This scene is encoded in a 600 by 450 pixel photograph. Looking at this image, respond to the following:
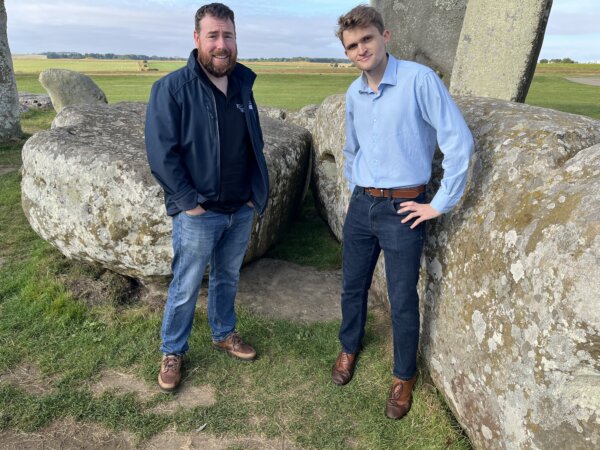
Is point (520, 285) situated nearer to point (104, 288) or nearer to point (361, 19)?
point (361, 19)

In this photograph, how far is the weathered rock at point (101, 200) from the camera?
4348mm

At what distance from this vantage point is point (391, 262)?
342cm

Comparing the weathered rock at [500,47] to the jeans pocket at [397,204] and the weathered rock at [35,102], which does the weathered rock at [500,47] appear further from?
the weathered rock at [35,102]

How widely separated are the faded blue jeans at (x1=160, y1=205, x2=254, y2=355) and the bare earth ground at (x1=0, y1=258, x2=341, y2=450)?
383 millimetres

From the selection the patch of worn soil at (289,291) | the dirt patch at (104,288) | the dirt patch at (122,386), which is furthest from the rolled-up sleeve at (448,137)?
the dirt patch at (104,288)

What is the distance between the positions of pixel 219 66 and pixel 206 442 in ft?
8.14

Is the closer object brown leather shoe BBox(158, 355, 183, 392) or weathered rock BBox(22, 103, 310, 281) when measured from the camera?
brown leather shoe BBox(158, 355, 183, 392)

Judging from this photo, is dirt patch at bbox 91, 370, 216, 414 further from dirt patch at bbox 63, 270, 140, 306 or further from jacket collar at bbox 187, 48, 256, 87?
jacket collar at bbox 187, 48, 256, 87

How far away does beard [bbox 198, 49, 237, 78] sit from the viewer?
3.40 m

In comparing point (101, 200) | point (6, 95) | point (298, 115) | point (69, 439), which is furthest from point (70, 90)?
point (69, 439)

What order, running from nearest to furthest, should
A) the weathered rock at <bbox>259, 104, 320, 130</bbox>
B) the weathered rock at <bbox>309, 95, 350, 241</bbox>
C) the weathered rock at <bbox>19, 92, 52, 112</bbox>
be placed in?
the weathered rock at <bbox>309, 95, 350, 241</bbox> < the weathered rock at <bbox>259, 104, 320, 130</bbox> < the weathered rock at <bbox>19, 92, 52, 112</bbox>

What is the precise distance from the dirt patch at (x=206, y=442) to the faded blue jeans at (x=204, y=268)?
2.34 feet

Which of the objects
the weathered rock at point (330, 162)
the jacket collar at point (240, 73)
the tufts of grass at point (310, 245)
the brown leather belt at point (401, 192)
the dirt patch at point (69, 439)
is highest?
the jacket collar at point (240, 73)

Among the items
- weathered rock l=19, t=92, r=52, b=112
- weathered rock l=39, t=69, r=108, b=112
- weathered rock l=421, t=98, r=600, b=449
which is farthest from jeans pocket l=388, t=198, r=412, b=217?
weathered rock l=19, t=92, r=52, b=112
